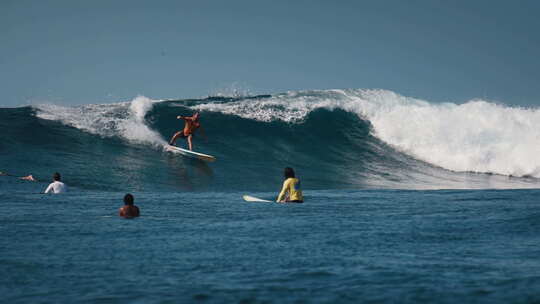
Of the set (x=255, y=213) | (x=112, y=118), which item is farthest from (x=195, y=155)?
(x=255, y=213)

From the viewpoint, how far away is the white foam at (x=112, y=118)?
23797 mm

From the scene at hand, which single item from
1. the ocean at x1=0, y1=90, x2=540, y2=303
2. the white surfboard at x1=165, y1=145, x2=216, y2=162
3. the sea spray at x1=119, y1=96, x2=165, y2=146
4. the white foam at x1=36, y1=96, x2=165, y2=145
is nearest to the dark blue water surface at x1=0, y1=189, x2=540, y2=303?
the ocean at x1=0, y1=90, x2=540, y2=303

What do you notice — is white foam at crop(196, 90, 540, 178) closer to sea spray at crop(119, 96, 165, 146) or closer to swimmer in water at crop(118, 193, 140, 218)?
sea spray at crop(119, 96, 165, 146)

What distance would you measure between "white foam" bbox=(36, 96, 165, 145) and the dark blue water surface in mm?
11175

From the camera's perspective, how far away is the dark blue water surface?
5.66 meters

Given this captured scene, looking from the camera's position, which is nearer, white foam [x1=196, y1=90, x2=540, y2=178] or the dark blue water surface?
the dark blue water surface

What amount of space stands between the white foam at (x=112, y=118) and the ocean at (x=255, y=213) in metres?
0.12

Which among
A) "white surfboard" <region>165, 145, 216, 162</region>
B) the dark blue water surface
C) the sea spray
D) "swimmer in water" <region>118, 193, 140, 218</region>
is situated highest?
the sea spray

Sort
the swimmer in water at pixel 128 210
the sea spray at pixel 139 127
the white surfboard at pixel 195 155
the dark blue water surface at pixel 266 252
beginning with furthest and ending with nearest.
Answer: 1. the sea spray at pixel 139 127
2. the white surfboard at pixel 195 155
3. the swimmer in water at pixel 128 210
4. the dark blue water surface at pixel 266 252

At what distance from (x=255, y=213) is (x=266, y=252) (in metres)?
3.72

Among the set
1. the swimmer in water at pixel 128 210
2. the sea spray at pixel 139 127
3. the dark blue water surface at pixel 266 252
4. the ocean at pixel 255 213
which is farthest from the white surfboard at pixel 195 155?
the swimmer in water at pixel 128 210

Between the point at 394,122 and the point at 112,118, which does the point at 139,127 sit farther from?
the point at 394,122

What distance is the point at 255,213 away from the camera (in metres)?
11.2

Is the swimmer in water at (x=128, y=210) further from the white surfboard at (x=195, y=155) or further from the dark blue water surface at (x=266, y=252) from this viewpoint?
the white surfboard at (x=195, y=155)
